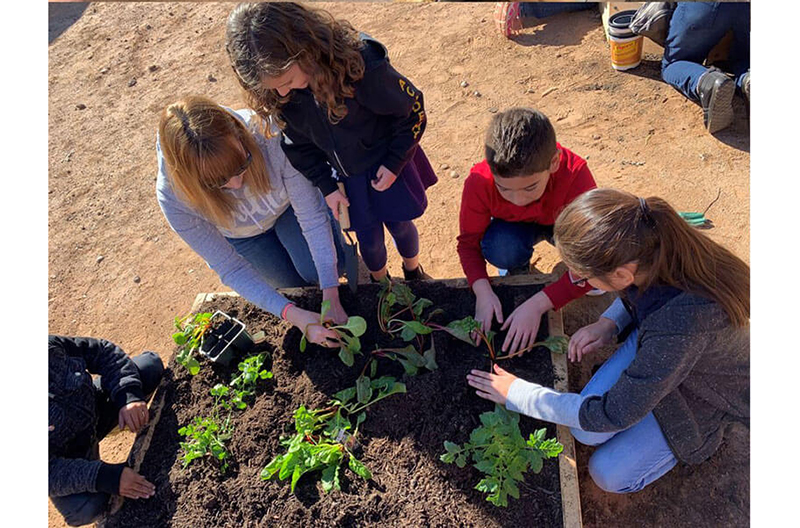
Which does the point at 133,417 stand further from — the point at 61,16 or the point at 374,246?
the point at 61,16

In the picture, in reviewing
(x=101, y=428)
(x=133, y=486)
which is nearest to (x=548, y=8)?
(x=101, y=428)

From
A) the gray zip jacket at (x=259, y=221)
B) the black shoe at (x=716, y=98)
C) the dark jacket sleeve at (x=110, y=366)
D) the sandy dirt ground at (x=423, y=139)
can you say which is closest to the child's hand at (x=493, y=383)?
the gray zip jacket at (x=259, y=221)

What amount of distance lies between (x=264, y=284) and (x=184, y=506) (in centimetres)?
88

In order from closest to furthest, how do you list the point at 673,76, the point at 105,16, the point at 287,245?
the point at 287,245 < the point at 673,76 < the point at 105,16

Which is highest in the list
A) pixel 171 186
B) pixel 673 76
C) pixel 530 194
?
pixel 171 186

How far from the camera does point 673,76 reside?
3781 millimetres

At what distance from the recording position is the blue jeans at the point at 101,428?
2148mm

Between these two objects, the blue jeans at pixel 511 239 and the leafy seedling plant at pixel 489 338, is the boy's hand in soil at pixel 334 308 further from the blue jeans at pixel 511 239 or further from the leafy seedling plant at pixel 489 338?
the blue jeans at pixel 511 239

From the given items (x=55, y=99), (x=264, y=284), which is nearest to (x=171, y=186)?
(x=264, y=284)

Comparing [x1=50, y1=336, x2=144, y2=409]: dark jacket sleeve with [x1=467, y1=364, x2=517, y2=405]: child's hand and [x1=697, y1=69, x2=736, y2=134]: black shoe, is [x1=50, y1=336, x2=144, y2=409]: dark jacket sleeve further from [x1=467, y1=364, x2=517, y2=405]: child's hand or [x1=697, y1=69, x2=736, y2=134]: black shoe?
[x1=697, y1=69, x2=736, y2=134]: black shoe

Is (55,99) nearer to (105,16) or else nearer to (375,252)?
(105,16)

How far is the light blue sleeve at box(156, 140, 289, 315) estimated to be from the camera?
2354 mm

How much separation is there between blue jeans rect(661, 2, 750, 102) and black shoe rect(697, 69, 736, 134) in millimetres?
104

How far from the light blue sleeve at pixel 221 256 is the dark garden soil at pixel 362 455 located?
0.61 feet
